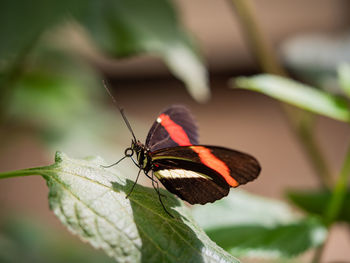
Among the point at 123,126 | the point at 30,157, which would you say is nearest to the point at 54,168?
the point at 123,126

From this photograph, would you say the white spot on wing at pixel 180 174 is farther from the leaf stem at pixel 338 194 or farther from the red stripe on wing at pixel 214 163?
the leaf stem at pixel 338 194

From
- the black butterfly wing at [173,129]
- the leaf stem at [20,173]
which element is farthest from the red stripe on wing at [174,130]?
the leaf stem at [20,173]

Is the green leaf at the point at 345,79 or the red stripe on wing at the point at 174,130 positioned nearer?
the red stripe on wing at the point at 174,130

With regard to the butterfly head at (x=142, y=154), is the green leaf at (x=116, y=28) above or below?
above

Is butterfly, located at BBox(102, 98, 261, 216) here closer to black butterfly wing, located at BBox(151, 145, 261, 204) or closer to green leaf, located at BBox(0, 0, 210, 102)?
black butterfly wing, located at BBox(151, 145, 261, 204)

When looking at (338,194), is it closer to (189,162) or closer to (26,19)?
(189,162)

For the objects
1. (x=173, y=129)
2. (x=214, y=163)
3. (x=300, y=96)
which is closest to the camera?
(x=214, y=163)

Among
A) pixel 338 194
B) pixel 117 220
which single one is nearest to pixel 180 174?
pixel 117 220
